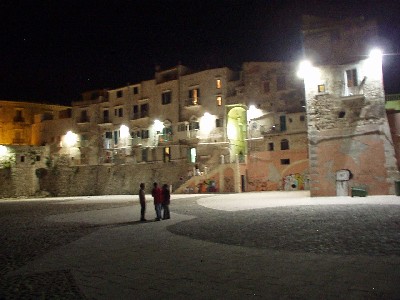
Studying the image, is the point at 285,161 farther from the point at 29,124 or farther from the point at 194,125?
the point at 29,124

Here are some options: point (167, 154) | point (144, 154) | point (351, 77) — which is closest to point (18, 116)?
point (144, 154)

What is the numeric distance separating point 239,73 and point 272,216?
33.4 meters

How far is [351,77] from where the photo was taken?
25547 millimetres

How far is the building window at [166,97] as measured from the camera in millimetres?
49062

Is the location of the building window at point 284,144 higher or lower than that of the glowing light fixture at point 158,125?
lower

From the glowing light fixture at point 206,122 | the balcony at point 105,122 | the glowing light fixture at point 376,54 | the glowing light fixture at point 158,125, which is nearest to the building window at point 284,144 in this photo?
the glowing light fixture at point 206,122

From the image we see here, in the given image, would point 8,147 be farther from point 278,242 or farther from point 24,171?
point 278,242

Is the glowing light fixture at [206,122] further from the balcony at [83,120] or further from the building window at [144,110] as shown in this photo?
the balcony at [83,120]

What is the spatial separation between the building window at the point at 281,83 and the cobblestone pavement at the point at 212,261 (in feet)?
97.1

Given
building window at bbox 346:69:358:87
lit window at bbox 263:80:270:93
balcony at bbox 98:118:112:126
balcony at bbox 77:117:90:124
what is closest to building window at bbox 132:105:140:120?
balcony at bbox 98:118:112:126

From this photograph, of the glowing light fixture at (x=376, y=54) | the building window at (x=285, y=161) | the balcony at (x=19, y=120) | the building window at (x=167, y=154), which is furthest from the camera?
the balcony at (x=19, y=120)

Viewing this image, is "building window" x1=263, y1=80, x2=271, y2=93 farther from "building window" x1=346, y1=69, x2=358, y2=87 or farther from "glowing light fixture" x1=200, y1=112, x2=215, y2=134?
"building window" x1=346, y1=69, x2=358, y2=87

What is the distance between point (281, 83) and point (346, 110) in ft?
54.3

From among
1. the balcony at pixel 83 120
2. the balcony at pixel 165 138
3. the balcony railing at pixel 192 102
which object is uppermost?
the balcony railing at pixel 192 102
